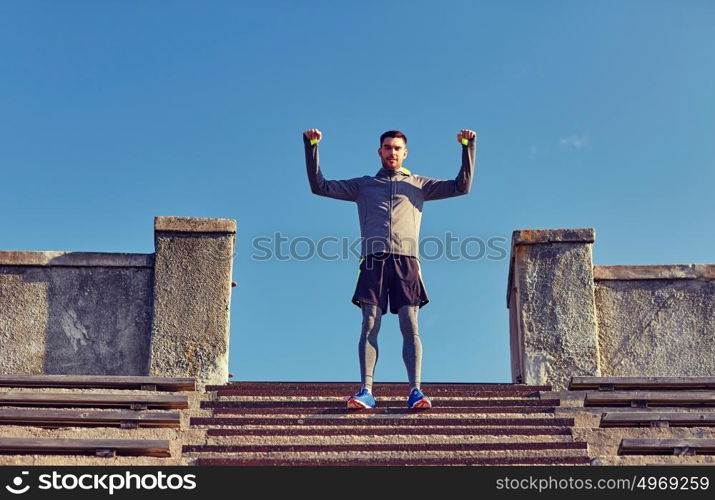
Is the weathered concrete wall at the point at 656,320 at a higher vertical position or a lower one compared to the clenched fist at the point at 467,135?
lower

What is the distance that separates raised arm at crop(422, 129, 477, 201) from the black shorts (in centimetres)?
65

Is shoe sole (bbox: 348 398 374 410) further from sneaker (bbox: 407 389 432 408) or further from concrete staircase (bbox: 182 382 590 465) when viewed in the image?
sneaker (bbox: 407 389 432 408)

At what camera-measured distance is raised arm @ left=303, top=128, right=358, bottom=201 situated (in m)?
8.65

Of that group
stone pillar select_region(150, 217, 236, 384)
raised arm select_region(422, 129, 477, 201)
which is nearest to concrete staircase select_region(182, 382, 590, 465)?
stone pillar select_region(150, 217, 236, 384)

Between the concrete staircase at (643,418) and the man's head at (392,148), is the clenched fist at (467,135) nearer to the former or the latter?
the man's head at (392,148)

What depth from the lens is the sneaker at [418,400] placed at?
7.91 meters

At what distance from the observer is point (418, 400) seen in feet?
26.0

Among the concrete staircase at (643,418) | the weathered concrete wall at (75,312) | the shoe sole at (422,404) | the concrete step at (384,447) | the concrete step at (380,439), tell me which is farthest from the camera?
the weathered concrete wall at (75,312)

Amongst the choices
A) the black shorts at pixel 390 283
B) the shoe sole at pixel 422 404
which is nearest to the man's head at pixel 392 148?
the black shorts at pixel 390 283

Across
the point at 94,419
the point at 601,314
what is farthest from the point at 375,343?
the point at 601,314

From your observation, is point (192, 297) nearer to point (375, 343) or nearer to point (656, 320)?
point (375, 343)

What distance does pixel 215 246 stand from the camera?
382 inches

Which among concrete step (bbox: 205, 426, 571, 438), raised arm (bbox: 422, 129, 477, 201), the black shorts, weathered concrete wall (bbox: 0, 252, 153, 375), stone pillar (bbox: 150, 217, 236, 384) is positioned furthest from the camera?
weathered concrete wall (bbox: 0, 252, 153, 375)

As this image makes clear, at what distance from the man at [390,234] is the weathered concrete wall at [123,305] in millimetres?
1471
